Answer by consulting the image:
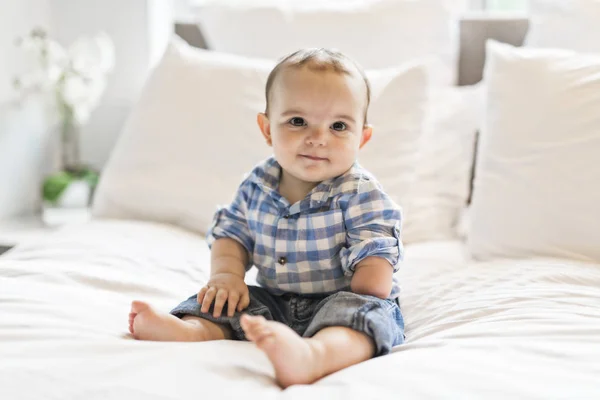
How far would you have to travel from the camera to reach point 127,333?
1085 mm

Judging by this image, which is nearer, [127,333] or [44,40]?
[127,333]

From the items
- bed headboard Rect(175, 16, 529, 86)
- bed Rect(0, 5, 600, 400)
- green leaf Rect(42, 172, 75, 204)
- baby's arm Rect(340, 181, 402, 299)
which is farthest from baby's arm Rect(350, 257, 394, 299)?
green leaf Rect(42, 172, 75, 204)

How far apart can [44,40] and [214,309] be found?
1.63m

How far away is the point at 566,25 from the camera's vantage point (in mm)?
1771

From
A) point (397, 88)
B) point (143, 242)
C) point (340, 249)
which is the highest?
point (397, 88)

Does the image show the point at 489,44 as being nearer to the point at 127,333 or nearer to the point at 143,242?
the point at 143,242

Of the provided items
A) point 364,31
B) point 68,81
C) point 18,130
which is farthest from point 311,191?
point 18,130

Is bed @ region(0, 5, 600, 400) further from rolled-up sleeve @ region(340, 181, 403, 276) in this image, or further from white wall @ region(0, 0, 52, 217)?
white wall @ region(0, 0, 52, 217)

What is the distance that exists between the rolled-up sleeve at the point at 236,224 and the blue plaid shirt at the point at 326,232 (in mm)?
44

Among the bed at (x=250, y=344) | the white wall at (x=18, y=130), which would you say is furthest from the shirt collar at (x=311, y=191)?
the white wall at (x=18, y=130)

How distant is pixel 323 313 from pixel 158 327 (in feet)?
0.77

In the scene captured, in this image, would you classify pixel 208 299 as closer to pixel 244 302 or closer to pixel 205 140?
pixel 244 302

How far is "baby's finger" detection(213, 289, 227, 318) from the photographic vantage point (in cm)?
112

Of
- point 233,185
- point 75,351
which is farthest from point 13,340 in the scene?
point 233,185
